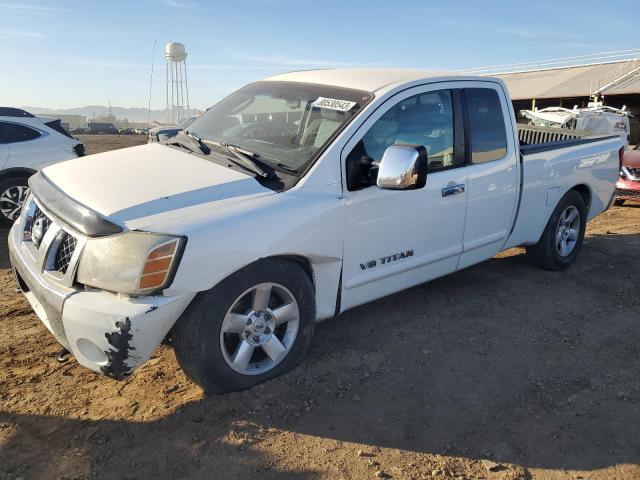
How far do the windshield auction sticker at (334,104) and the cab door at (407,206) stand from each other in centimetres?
18

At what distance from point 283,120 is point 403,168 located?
111cm

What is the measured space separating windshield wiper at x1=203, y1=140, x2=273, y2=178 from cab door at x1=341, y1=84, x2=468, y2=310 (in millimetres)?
511

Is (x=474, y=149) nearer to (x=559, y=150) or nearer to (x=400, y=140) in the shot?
(x=400, y=140)

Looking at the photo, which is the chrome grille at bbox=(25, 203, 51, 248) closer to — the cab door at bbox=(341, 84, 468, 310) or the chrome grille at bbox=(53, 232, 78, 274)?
the chrome grille at bbox=(53, 232, 78, 274)

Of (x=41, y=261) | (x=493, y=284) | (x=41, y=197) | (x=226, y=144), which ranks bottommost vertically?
(x=493, y=284)

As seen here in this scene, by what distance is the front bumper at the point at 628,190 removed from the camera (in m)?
9.41

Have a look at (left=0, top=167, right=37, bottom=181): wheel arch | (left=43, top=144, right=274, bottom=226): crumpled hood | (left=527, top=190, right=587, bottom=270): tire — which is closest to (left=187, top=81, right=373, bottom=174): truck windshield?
(left=43, top=144, right=274, bottom=226): crumpled hood

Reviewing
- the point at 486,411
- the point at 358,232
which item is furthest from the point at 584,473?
the point at 358,232

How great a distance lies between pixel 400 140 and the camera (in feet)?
11.9

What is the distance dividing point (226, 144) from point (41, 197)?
47.1 inches

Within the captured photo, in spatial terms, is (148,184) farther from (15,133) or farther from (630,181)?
(630,181)

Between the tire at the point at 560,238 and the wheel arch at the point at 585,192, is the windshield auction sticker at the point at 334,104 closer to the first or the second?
the tire at the point at 560,238

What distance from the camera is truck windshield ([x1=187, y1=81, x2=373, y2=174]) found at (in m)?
3.38

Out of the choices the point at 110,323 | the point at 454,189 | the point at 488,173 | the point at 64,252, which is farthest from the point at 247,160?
the point at 488,173
